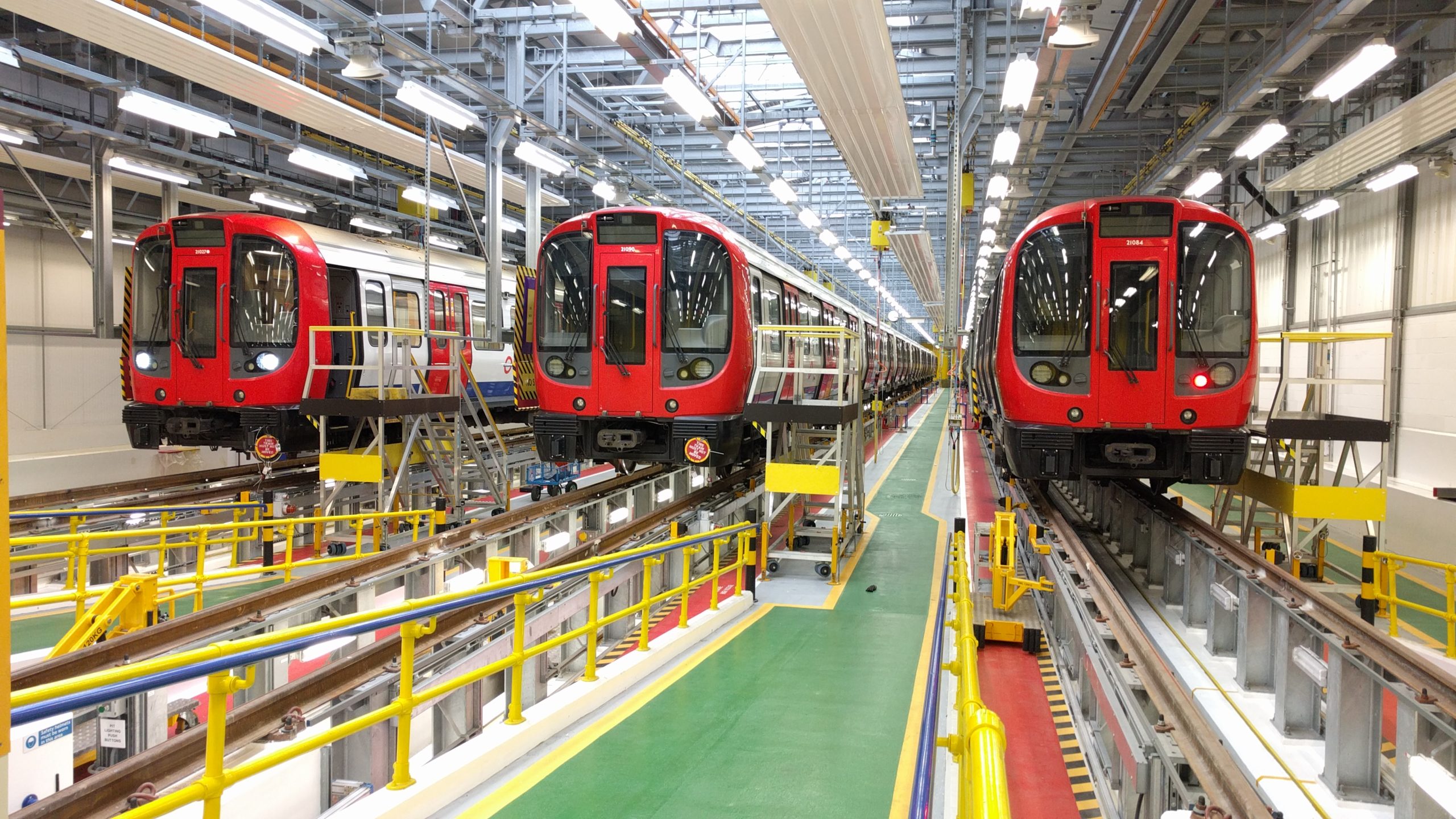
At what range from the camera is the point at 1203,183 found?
11.4m

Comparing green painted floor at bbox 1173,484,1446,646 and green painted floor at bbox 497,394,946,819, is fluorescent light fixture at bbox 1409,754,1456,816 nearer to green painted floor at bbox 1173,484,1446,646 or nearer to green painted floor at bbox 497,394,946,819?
green painted floor at bbox 497,394,946,819

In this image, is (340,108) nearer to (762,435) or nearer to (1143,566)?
(762,435)

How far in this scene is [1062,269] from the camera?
7.62m

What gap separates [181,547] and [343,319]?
369 cm

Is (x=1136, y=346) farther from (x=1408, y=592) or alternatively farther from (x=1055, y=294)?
(x=1408, y=592)

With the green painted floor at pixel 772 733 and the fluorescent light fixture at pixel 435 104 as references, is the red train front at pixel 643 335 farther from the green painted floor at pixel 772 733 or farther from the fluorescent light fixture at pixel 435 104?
the green painted floor at pixel 772 733

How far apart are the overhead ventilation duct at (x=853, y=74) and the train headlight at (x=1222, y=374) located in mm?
3903

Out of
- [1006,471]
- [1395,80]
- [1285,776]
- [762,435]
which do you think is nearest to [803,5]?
[762,435]

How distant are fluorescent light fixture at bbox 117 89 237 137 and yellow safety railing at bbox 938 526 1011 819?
8910mm

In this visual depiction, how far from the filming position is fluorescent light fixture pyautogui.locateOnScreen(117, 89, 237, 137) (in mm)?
8586

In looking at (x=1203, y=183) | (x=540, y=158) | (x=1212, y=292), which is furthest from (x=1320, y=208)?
(x=540, y=158)

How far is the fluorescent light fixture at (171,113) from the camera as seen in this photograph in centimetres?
859

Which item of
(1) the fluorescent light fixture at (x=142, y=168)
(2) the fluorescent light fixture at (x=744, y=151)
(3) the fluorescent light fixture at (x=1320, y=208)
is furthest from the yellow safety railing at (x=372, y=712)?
(3) the fluorescent light fixture at (x=1320, y=208)

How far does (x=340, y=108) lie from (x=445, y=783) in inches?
317
